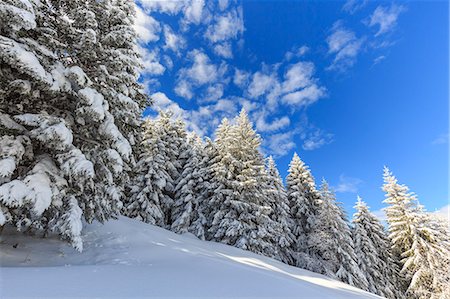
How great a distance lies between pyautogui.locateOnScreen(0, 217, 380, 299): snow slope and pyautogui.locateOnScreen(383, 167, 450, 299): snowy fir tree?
2010 cm

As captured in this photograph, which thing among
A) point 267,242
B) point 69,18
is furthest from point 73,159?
point 267,242

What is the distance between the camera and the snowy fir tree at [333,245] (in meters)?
22.4

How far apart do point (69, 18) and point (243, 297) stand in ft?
32.8

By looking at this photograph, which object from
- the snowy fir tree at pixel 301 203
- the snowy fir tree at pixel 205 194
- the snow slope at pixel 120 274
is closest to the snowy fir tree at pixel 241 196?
the snowy fir tree at pixel 205 194

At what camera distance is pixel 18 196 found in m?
6.28

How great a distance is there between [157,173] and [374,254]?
68.7 ft

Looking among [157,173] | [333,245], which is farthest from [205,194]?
[333,245]

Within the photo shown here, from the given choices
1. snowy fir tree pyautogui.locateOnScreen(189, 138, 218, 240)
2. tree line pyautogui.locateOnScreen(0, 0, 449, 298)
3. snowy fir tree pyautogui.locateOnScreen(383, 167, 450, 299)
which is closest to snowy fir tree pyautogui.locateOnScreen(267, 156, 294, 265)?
tree line pyautogui.locateOnScreen(0, 0, 449, 298)

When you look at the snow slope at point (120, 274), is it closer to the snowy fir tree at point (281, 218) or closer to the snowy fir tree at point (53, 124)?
the snowy fir tree at point (53, 124)

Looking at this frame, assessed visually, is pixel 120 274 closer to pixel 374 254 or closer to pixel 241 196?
pixel 241 196

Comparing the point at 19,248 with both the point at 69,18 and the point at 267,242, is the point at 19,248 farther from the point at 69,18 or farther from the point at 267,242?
the point at 267,242

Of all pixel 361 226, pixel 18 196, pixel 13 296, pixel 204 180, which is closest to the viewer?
pixel 13 296

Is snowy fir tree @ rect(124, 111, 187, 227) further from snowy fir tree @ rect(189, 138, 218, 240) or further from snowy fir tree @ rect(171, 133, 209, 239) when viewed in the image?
snowy fir tree @ rect(189, 138, 218, 240)

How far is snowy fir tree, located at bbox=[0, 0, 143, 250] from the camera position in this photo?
6.57 metres
